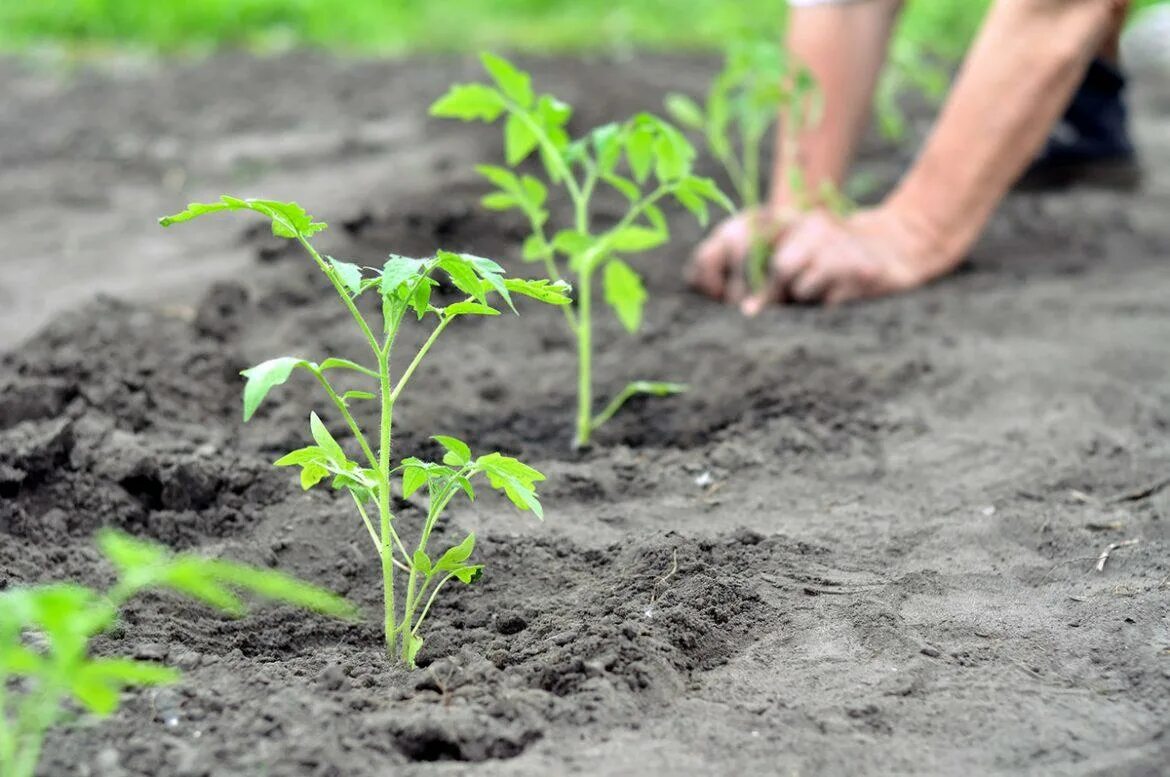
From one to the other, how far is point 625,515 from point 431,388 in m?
0.73

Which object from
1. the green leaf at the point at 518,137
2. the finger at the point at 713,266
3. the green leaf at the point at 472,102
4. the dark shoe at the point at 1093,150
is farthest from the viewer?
the dark shoe at the point at 1093,150

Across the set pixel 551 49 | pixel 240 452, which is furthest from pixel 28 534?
pixel 551 49

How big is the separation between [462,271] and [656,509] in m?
0.89

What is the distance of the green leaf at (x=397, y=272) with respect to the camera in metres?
1.55

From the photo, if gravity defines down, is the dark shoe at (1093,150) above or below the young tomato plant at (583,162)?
below

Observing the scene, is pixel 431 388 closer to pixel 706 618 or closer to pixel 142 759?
pixel 706 618

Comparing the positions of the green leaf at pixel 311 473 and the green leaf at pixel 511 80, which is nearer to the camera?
the green leaf at pixel 311 473

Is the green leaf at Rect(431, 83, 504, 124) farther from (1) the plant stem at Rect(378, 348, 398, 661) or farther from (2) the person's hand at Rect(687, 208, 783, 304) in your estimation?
(2) the person's hand at Rect(687, 208, 783, 304)

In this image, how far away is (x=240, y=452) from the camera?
2502mm

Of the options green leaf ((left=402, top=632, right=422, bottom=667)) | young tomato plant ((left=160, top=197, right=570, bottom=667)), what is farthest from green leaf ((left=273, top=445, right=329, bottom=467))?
green leaf ((left=402, top=632, right=422, bottom=667))

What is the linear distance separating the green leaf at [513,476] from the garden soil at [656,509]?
24 cm

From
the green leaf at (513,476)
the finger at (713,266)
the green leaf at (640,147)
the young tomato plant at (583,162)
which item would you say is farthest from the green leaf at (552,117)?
the finger at (713,266)

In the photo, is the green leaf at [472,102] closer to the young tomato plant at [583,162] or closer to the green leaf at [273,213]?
the young tomato plant at [583,162]

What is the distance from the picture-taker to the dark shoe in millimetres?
4523
